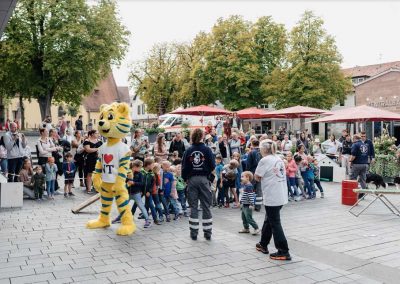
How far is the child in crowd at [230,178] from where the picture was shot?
1079 cm

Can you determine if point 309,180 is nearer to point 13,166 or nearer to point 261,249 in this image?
point 261,249

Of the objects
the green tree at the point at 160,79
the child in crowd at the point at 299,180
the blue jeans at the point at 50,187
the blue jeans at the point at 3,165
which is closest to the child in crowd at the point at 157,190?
the blue jeans at the point at 50,187

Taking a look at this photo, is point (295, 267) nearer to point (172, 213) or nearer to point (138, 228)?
point (138, 228)

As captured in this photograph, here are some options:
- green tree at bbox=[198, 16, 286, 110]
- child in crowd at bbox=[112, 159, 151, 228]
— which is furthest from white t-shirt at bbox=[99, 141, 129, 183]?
green tree at bbox=[198, 16, 286, 110]

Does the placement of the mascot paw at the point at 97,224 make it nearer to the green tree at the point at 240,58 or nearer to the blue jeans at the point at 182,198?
the blue jeans at the point at 182,198

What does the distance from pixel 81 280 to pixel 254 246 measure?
3109mm

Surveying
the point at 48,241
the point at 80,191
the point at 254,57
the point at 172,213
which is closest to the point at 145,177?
the point at 172,213

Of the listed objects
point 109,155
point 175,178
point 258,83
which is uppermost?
point 258,83

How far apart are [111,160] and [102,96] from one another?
56.2 meters

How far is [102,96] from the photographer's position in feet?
205

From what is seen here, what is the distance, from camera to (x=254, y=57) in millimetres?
40781

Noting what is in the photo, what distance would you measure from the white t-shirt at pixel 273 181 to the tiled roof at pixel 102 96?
55.4 metres

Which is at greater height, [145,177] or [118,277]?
[145,177]

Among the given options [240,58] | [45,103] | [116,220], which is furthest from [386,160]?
[240,58]
